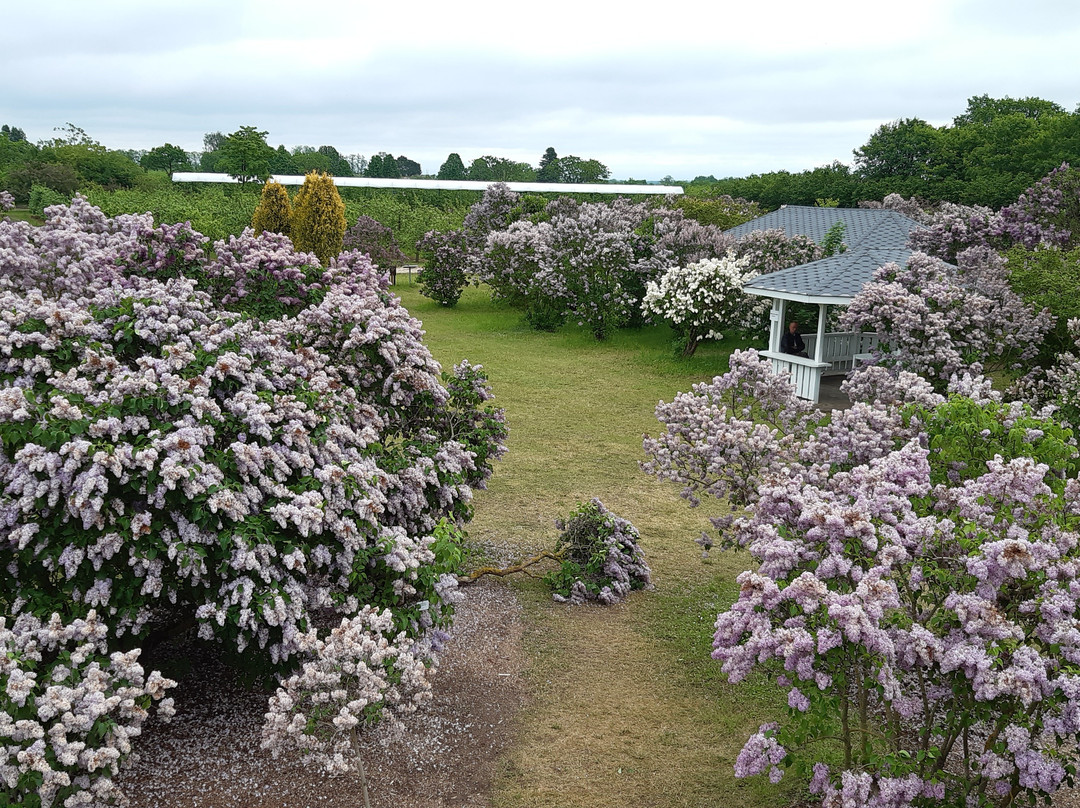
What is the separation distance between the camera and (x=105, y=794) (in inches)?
155

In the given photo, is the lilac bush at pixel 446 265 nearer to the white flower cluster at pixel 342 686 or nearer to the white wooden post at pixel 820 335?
the white wooden post at pixel 820 335

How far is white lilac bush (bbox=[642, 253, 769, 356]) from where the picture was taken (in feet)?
63.2

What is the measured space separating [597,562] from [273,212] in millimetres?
20712

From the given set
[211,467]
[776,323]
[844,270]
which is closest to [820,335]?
[776,323]

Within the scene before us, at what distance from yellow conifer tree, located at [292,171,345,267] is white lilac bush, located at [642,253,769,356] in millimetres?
11071

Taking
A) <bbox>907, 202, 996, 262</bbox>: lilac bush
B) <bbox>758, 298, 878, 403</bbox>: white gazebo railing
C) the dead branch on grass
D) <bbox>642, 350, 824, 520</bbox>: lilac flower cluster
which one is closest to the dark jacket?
<bbox>758, 298, 878, 403</bbox>: white gazebo railing

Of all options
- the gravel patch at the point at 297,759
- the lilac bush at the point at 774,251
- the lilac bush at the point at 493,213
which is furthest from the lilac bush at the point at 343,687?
the lilac bush at the point at 493,213

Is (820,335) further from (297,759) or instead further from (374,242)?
(374,242)

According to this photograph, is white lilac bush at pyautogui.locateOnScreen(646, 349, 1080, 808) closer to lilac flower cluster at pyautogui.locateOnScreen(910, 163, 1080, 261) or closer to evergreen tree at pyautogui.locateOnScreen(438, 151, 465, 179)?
lilac flower cluster at pyautogui.locateOnScreen(910, 163, 1080, 261)

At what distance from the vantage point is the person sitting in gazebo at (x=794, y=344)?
17.2m

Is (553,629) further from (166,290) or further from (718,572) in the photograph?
(166,290)

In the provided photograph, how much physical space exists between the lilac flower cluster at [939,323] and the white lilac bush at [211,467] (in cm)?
653

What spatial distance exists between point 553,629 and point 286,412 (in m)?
3.49

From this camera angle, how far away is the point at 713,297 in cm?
1923
